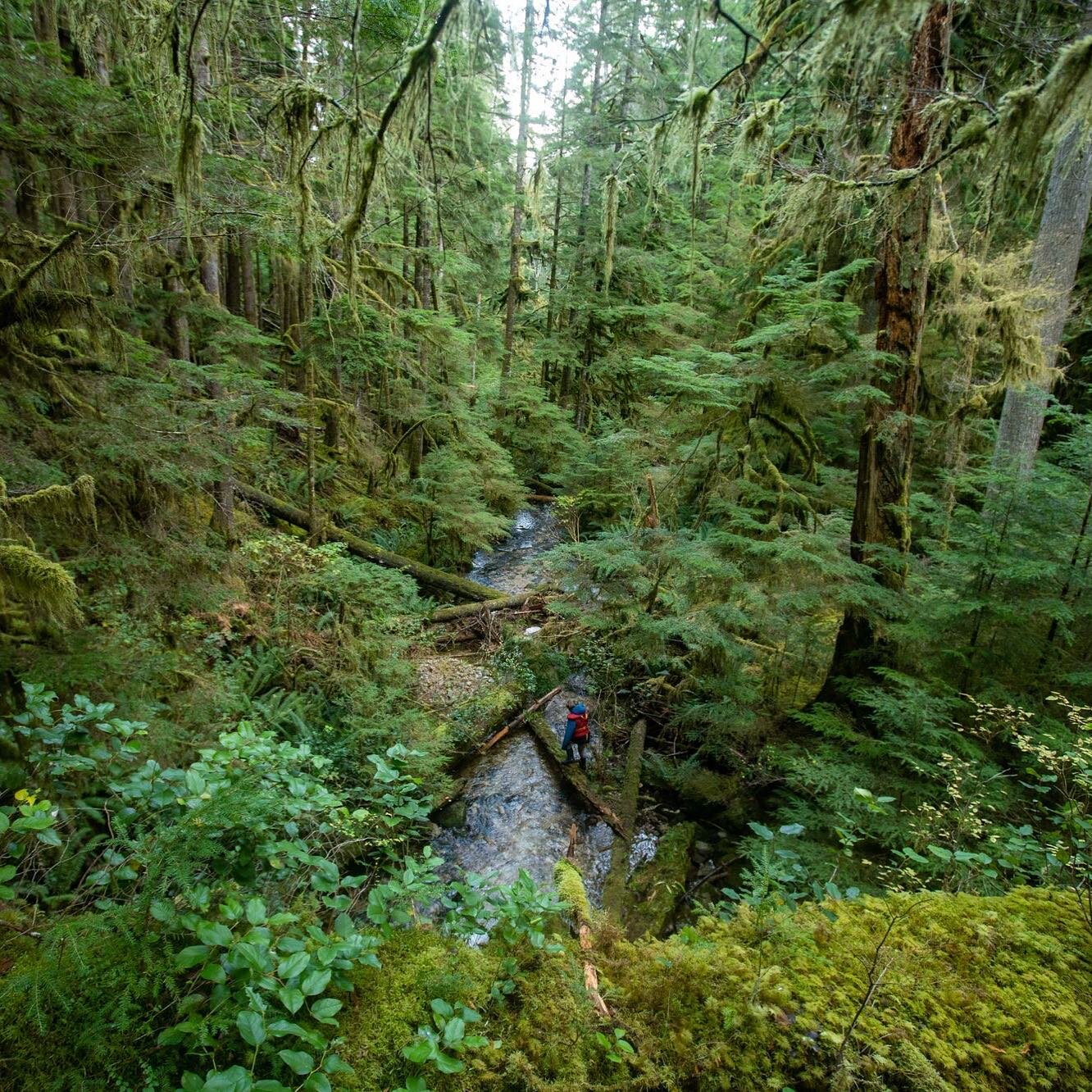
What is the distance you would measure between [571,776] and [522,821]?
2.97ft

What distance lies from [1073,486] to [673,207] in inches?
703

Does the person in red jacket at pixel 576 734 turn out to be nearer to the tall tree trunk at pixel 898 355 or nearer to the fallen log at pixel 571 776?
the fallen log at pixel 571 776

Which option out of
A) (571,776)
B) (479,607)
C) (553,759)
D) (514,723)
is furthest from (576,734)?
(479,607)

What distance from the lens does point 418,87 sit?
264cm

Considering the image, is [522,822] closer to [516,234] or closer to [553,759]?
[553,759]

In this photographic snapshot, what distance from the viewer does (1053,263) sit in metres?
7.42

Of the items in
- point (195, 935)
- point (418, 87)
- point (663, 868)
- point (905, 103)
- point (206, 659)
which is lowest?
point (663, 868)

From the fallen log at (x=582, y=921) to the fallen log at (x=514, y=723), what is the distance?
16.8 feet

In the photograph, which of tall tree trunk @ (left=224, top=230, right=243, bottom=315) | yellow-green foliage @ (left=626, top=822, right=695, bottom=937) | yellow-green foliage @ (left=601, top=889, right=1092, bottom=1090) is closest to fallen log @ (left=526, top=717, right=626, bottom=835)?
yellow-green foliage @ (left=626, top=822, right=695, bottom=937)

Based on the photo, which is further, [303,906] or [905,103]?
[905,103]

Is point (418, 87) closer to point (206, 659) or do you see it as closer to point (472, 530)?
point (206, 659)

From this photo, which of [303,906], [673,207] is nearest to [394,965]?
[303,906]

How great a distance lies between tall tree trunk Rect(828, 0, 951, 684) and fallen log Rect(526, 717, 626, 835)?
3.17m

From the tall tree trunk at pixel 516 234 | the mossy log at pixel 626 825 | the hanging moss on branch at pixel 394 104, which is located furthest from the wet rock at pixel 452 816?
the tall tree trunk at pixel 516 234
